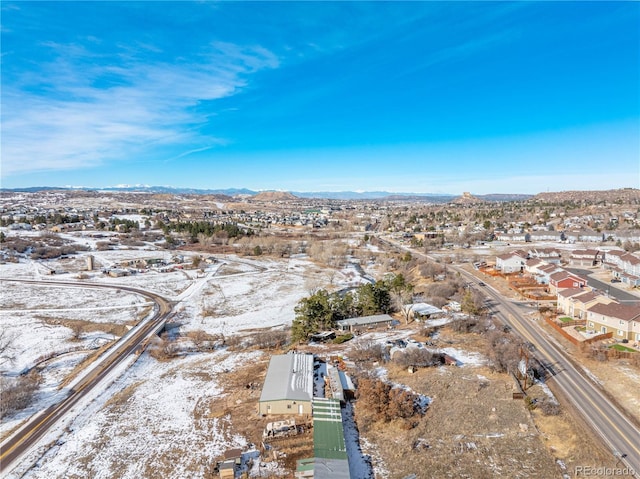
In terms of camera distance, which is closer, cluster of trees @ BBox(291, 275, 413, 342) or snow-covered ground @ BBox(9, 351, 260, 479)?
snow-covered ground @ BBox(9, 351, 260, 479)

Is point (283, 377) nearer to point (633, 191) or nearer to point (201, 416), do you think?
point (201, 416)

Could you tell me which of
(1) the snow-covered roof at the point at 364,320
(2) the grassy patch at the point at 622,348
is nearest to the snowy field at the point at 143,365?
(1) the snow-covered roof at the point at 364,320

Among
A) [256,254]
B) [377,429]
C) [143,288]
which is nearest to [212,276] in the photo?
[143,288]

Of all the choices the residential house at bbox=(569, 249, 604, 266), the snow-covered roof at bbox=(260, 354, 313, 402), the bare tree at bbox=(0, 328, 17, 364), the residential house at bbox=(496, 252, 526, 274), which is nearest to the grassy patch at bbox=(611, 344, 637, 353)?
the snow-covered roof at bbox=(260, 354, 313, 402)

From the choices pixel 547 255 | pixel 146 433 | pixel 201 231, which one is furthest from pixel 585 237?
pixel 146 433

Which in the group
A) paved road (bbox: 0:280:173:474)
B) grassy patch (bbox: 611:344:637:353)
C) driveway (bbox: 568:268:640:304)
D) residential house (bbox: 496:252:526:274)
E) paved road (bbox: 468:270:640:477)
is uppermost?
residential house (bbox: 496:252:526:274)

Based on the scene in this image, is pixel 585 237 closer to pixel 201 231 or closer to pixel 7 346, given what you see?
pixel 201 231

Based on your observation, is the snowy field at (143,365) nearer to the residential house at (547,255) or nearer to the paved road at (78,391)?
the paved road at (78,391)

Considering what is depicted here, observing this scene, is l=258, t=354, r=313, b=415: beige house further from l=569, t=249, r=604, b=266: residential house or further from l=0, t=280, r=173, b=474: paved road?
l=569, t=249, r=604, b=266: residential house
